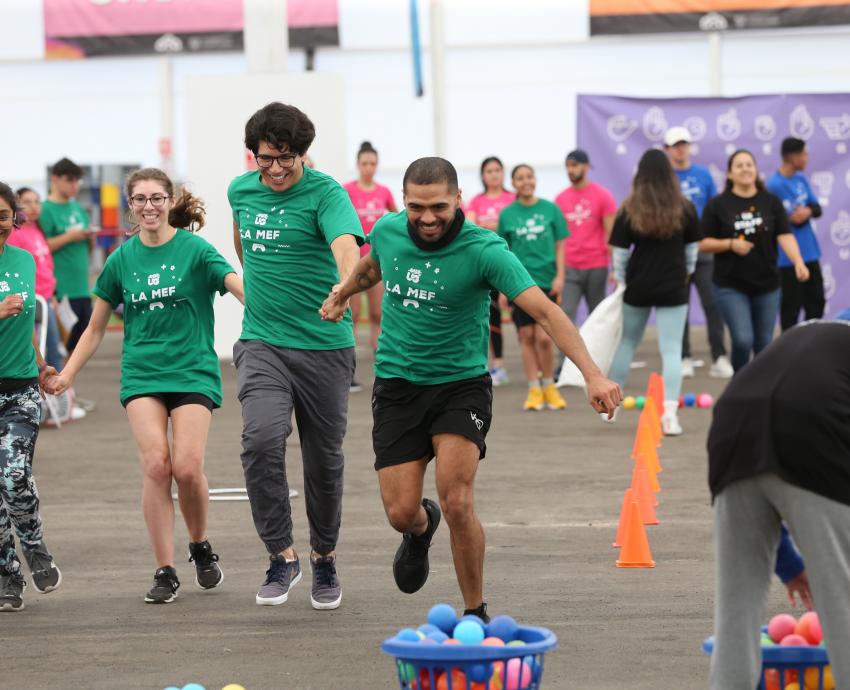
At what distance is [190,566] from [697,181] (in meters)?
9.51

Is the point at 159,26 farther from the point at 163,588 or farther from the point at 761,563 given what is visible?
the point at 761,563

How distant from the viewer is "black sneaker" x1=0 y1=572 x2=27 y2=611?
735cm

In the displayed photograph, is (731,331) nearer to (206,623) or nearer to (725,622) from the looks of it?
(206,623)

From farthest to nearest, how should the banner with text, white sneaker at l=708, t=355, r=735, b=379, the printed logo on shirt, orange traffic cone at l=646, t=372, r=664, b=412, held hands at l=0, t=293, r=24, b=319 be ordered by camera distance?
the banner with text < white sneaker at l=708, t=355, r=735, b=379 < the printed logo on shirt < orange traffic cone at l=646, t=372, r=664, b=412 < held hands at l=0, t=293, r=24, b=319

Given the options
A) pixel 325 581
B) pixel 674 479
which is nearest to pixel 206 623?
pixel 325 581

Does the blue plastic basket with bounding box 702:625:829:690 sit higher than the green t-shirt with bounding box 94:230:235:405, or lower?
lower

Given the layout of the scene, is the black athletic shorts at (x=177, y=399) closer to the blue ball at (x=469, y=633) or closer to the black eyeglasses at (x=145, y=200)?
the black eyeglasses at (x=145, y=200)

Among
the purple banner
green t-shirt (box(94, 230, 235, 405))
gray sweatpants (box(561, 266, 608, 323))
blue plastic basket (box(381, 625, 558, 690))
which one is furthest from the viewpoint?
the purple banner

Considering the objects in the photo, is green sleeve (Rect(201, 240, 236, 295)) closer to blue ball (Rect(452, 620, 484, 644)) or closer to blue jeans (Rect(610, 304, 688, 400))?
blue ball (Rect(452, 620, 484, 644))

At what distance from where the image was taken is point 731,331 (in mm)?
13711

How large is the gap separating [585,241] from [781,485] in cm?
1119

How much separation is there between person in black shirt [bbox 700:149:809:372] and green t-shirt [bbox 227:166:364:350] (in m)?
7.05

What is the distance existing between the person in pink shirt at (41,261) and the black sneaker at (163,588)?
22.1 feet

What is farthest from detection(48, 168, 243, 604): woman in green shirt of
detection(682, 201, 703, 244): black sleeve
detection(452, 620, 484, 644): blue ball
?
detection(682, 201, 703, 244): black sleeve
